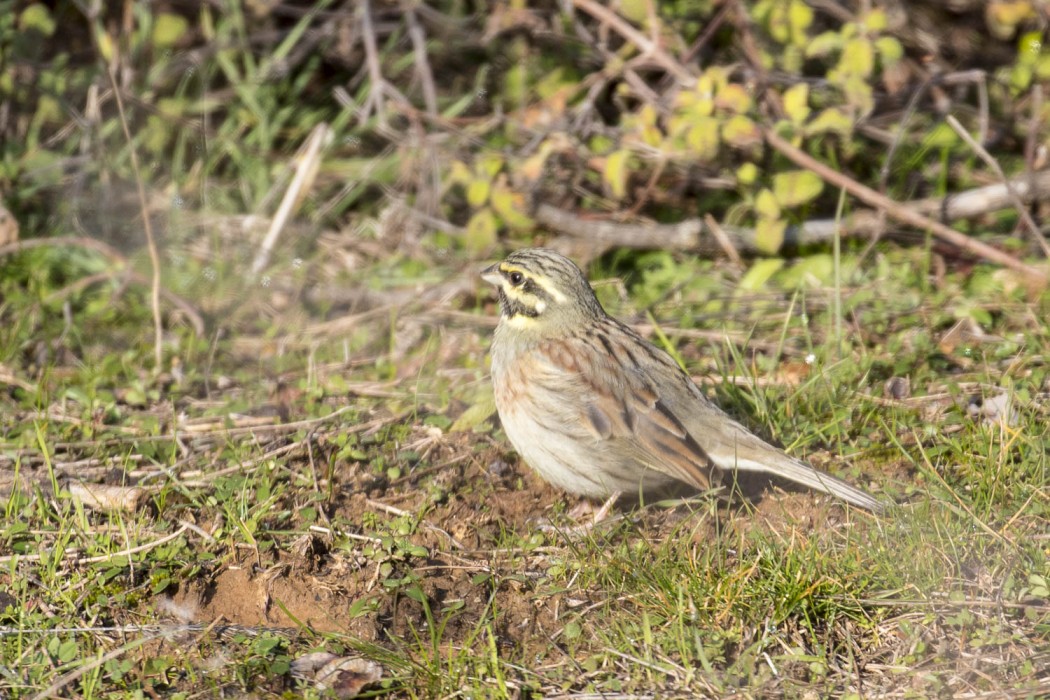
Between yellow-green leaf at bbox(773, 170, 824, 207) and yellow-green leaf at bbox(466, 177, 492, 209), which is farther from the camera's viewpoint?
yellow-green leaf at bbox(466, 177, 492, 209)

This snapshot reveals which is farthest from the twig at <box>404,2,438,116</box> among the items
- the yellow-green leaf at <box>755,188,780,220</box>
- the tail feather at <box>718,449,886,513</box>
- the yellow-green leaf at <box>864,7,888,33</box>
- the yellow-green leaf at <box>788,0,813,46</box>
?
the tail feather at <box>718,449,886,513</box>

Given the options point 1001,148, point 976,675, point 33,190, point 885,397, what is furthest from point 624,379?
point 33,190

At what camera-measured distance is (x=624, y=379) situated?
5.52 m

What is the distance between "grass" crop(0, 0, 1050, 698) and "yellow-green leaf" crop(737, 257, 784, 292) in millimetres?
35

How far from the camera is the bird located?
5.27 metres

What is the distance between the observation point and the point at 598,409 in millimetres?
5434

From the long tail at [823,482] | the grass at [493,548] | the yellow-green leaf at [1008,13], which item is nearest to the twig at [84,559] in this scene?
the grass at [493,548]

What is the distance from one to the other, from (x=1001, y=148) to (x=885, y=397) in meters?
3.04

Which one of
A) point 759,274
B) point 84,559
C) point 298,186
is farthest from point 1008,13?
point 84,559

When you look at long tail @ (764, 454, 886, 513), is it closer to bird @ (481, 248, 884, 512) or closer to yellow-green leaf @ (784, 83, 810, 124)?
bird @ (481, 248, 884, 512)

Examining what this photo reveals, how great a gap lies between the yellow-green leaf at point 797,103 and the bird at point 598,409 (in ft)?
6.68

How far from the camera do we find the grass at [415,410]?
4.41 meters

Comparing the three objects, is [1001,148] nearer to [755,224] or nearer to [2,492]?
[755,224]

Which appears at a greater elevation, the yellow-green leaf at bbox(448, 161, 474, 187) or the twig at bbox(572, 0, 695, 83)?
the twig at bbox(572, 0, 695, 83)
